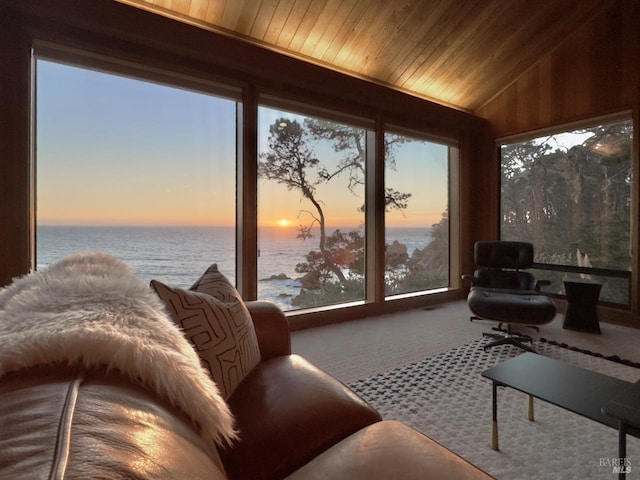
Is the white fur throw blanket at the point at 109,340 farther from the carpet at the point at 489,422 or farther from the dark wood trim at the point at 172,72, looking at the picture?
the dark wood trim at the point at 172,72

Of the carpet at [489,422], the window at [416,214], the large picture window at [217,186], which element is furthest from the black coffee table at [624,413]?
the window at [416,214]

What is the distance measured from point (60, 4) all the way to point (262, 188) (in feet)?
6.41

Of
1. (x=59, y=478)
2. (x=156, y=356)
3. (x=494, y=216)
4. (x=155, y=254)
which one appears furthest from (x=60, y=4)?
(x=494, y=216)

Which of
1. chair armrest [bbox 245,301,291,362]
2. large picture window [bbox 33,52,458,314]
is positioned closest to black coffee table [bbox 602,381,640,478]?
chair armrest [bbox 245,301,291,362]

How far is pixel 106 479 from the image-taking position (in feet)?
1.02

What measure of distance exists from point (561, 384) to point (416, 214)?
319 centimetres

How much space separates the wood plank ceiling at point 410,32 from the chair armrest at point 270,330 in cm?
258

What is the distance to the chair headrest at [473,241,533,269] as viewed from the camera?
10.7 feet

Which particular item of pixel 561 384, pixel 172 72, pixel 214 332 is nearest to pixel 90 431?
pixel 214 332

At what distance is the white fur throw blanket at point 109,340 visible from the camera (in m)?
0.49

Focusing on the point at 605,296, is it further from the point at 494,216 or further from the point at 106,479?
the point at 106,479

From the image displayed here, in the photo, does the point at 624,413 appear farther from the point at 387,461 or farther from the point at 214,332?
the point at 214,332

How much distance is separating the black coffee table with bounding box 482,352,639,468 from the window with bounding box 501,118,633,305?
2.87 meters

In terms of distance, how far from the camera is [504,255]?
3.36 metres
